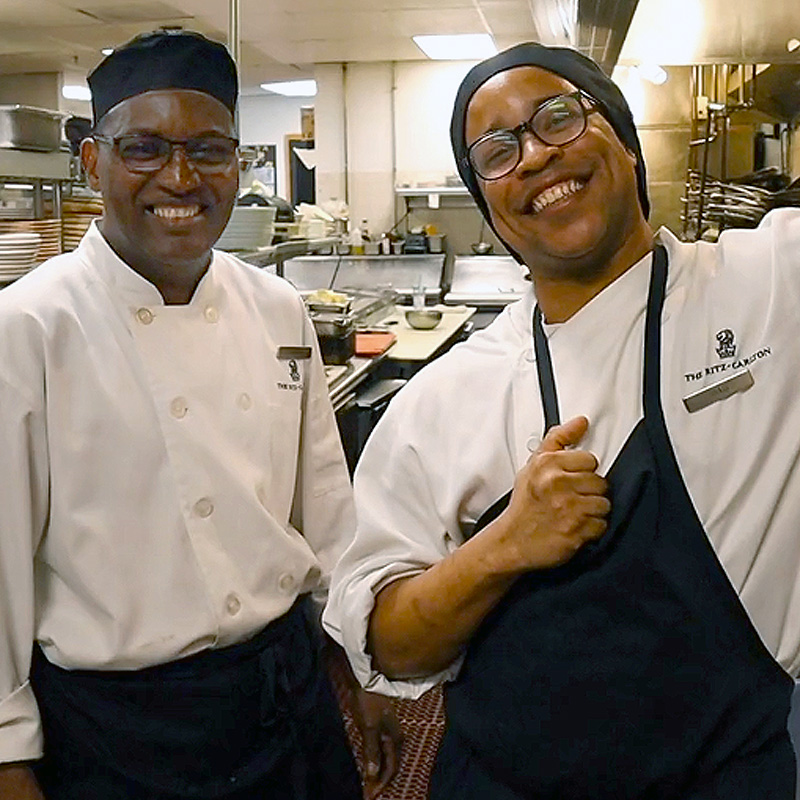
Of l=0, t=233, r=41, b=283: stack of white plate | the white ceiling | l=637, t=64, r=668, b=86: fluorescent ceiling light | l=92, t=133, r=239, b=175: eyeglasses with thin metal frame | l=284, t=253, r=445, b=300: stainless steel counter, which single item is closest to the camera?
l=92, t=133, r=239, b=175: eyeglasses with thin metal frame

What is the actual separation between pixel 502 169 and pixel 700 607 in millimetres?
538

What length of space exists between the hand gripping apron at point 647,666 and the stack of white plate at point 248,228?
114 inches

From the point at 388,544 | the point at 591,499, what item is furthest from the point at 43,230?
the point at 591,499

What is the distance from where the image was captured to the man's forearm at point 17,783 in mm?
1320

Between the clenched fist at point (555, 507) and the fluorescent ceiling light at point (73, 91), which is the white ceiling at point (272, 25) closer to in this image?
the fluorescent ceiling light at point (73, 91)

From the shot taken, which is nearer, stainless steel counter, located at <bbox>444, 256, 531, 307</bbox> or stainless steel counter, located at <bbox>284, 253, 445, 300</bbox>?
stainless steel counter, located at <bbox>284, 253, 445, 300</bbox>

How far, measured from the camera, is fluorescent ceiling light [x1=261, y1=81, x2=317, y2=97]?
385 inches

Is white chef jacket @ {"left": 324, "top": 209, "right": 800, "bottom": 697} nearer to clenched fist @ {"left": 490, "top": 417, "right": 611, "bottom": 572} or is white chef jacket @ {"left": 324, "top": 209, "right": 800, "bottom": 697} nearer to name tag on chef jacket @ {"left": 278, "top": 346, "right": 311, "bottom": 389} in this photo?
clenched fist @ {"left": 490, "top": 417, "right": 611, "bottom": 572}

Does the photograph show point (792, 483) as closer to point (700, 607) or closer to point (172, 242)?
point (700, 607)

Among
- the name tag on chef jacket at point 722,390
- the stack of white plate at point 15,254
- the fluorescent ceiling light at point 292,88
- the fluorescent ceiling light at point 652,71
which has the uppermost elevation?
the fluorescent ceiling light at point 292,88

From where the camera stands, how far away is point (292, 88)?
10.3 metres

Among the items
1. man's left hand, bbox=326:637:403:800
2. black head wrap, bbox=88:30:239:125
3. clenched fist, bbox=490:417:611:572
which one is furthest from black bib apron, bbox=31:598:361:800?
black head wrap, bbox=88:30:239:125

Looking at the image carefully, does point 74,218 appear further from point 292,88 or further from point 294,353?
point 292,88

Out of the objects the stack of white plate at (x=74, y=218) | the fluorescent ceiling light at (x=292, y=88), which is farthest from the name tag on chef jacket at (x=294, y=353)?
the fluorescent ceiling light at (x=292, y=88)
